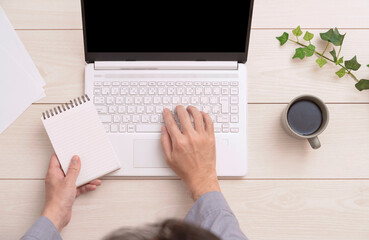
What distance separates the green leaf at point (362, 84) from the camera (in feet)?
2.34

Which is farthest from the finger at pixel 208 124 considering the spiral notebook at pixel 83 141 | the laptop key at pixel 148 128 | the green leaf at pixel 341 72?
the green leaf at pixel 341 72

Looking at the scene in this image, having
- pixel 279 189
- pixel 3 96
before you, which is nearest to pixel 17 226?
pixel 3 96

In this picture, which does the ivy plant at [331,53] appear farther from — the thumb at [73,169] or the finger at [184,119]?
the thumb at [73,169]

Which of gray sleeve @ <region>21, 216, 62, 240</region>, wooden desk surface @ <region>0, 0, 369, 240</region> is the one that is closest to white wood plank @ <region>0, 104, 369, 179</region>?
wooden desk surface @ <region>0, 0, 369, 240</region>

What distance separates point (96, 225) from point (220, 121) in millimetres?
349

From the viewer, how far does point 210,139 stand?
2.27ft

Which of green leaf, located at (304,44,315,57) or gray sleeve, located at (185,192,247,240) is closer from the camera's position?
gray sleeve, located at (185,192,247,240)

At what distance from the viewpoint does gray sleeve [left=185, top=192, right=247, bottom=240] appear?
61cm

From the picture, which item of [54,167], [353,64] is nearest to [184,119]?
[54,167]

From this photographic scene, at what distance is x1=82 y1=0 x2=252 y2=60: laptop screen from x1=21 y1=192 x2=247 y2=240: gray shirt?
1.03ft

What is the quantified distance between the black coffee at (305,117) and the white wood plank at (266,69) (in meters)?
0.06

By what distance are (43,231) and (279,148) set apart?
1.72 feet

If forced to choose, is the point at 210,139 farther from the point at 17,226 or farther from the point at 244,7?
the point at 17,226

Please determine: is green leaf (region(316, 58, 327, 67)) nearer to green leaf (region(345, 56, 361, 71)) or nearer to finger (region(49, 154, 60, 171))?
→ green leaf (region(345, 56, 361, 71))
